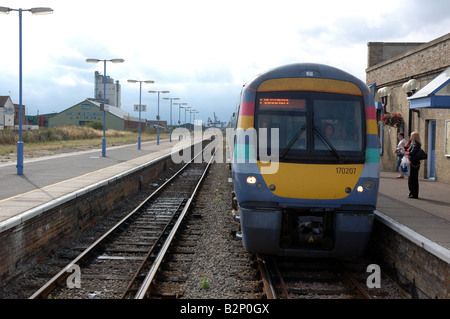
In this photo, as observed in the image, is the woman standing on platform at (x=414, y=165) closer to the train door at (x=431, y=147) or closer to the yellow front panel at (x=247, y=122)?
the train door at (x=431, y=147)

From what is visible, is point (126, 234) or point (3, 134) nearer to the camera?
point (126, 234)

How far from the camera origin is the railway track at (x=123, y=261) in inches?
254

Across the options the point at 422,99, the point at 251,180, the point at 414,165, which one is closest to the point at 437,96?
the point at 422,99

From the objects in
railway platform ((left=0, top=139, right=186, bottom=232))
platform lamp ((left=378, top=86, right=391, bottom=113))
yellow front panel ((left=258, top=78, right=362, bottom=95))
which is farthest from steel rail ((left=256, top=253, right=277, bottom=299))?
platform lamp ((left=378, top=86, right=391, bottom=113))

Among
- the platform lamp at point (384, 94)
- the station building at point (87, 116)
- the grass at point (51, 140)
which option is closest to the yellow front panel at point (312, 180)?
the platform lamp at point (384, 94)

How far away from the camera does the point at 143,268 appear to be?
24.6 feet

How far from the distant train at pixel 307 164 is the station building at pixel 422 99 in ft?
16.5

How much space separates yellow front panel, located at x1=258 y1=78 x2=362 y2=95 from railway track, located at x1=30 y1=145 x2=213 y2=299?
10.5 feet

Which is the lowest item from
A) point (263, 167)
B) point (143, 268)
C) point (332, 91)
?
point (143, 268)

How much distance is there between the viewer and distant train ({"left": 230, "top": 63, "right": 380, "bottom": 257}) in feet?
22.4
